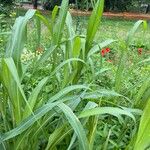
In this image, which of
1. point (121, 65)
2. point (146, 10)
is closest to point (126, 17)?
point (146, 10)

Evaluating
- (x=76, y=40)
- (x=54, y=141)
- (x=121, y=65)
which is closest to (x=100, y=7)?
(x=76, y=40)

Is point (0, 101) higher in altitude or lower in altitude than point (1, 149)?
higher

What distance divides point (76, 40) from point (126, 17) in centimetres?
1383

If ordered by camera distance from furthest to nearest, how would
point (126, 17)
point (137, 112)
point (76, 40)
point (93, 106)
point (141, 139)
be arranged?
point (126, 17), point (76, 40), point (137, 112), point (93, 106), point (141, 139)

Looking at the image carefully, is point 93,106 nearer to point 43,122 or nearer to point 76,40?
point 43,122

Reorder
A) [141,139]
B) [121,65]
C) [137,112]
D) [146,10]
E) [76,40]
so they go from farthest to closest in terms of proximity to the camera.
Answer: [146,10] → [121,65] → [76,40] → [137,112] → [141,139]

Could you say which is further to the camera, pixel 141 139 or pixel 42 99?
pixel 42 99

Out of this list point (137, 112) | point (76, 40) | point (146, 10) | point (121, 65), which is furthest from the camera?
point (146, 10)

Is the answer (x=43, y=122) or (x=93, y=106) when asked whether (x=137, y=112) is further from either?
(x=43, y=122)

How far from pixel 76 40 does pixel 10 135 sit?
1.84ft

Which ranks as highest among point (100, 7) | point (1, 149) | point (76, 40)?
point (100, 7)

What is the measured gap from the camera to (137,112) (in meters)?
1.87

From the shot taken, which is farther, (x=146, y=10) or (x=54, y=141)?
(x=146, y=10)

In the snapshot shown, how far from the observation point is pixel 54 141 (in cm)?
184
